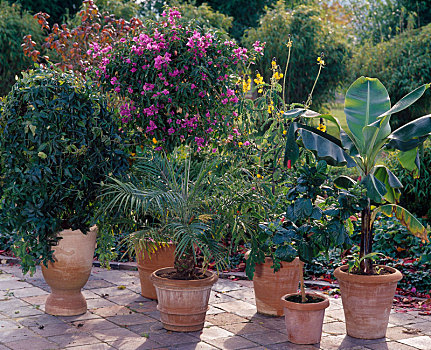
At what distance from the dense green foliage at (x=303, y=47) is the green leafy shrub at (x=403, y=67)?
75 cm

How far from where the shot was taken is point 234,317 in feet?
18.7

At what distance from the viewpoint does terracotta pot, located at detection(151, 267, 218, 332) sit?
5176mm

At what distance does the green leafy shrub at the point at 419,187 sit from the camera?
8.27 metres

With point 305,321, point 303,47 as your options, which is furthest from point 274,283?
point 303,47

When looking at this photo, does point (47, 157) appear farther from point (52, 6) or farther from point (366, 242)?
point (52, 6)

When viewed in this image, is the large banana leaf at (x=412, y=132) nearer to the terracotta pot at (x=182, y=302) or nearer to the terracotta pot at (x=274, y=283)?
the terracotta pot at (x=274, y=283)

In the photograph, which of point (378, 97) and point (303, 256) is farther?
point (378, 97)

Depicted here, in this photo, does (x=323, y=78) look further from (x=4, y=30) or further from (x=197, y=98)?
(x=197, y=98)

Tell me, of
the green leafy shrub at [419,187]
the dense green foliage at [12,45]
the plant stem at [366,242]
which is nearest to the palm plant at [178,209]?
the plant stem at [366,242]

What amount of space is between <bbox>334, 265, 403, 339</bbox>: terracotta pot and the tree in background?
52.9ft

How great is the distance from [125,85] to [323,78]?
34.3 feet

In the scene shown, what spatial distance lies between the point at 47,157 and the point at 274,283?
2.36m

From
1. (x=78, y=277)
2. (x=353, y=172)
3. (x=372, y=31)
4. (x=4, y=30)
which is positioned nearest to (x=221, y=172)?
(x=78, y=277)

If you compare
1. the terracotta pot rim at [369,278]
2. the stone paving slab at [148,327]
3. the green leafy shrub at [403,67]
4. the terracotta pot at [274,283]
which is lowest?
the stone paving slab at [148,327]
